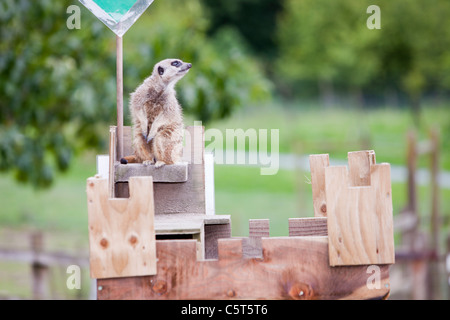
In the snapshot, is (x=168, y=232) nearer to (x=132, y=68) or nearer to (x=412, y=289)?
(x=132, y=68)

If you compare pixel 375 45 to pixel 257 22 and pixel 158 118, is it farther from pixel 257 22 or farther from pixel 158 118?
pixel 158 118

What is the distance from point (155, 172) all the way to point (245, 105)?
154 inches

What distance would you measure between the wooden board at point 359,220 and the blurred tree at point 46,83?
3.76 m

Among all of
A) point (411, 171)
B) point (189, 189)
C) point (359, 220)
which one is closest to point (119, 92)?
point (189, 189)

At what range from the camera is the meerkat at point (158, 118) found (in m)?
2.11

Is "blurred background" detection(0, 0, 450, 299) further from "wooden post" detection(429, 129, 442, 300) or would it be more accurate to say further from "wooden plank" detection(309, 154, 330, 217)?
"wooden plank" detection(309, 154, 330, 217)

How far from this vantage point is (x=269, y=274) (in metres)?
1.72

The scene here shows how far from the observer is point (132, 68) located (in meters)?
5.36

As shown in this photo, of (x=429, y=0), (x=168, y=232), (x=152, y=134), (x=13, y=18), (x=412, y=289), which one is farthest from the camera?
(x=429, y=0)

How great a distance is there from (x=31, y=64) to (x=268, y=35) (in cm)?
2049

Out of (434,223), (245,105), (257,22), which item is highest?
(257,22)

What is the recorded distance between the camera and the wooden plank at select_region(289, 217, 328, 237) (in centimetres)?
199

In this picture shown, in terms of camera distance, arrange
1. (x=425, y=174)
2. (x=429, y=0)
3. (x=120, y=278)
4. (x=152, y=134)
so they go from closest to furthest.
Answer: (x=120, y=278) < (x=152, y=134) < (x=429, y=0) < (x=425, y=174)

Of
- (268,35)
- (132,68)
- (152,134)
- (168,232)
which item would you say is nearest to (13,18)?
(132,68)
